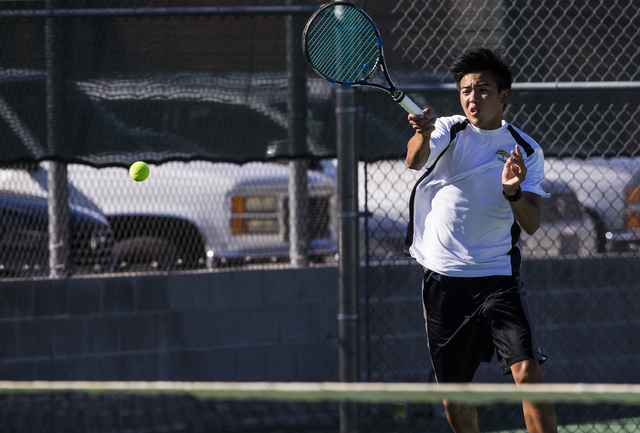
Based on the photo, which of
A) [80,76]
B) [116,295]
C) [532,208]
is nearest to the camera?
[532,208]

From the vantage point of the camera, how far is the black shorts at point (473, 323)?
9.84 feet

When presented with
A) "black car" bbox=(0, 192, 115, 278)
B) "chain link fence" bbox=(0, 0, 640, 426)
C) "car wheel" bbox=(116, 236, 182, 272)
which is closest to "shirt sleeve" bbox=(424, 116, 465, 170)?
"chain link fence" bbox=(0, 0, 640, 426)

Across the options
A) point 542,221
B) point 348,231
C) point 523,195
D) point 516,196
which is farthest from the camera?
point 542,221

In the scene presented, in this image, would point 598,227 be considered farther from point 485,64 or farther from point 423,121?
point 423,121

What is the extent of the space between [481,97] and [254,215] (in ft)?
6.84

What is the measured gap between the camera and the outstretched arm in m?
2.79

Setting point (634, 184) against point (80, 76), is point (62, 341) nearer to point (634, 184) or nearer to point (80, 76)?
point (80, 76)

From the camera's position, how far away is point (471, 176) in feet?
10.1

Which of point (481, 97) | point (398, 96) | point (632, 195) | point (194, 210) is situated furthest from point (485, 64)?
point (632, 195)

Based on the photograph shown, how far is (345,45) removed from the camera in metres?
3.24

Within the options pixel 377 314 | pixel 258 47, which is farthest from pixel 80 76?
pixel 377 314

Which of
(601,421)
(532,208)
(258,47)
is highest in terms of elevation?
(258,47)

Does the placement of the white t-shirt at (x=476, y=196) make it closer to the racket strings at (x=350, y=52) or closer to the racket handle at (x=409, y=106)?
the racket handle at (x=409, y=106)

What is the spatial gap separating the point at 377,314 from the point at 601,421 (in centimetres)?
149
